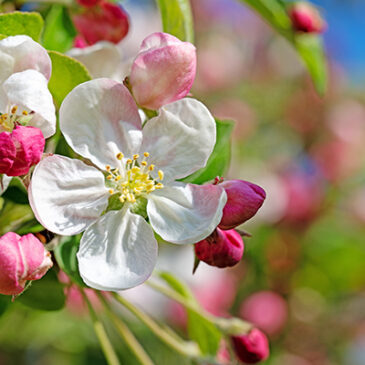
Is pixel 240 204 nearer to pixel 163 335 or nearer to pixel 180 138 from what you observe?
pixel 180 138

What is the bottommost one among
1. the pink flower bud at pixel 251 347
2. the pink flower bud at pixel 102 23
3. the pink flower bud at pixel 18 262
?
the pink flower bud at pixel 251 347

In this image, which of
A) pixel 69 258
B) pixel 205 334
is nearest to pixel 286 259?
pixel 205 334

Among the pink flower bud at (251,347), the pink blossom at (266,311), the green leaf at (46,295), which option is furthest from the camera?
the pink blossom at (266,311)

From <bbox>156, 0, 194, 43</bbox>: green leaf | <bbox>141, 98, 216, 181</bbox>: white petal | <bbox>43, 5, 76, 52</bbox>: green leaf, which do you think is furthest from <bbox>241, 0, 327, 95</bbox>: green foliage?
<bbox>141, 98, 216, 181</bbox>: white petal

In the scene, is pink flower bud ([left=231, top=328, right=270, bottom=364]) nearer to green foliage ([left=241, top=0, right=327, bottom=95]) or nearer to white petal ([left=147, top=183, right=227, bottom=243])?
white petal ([left=147, top=183, right=227, bottom=243])

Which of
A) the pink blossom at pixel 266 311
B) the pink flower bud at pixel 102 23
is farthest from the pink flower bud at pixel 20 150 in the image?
the pink blossom at pixel 266 311

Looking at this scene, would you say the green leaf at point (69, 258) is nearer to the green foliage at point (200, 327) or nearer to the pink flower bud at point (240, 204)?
the pink flower bud at point (240, 204)
